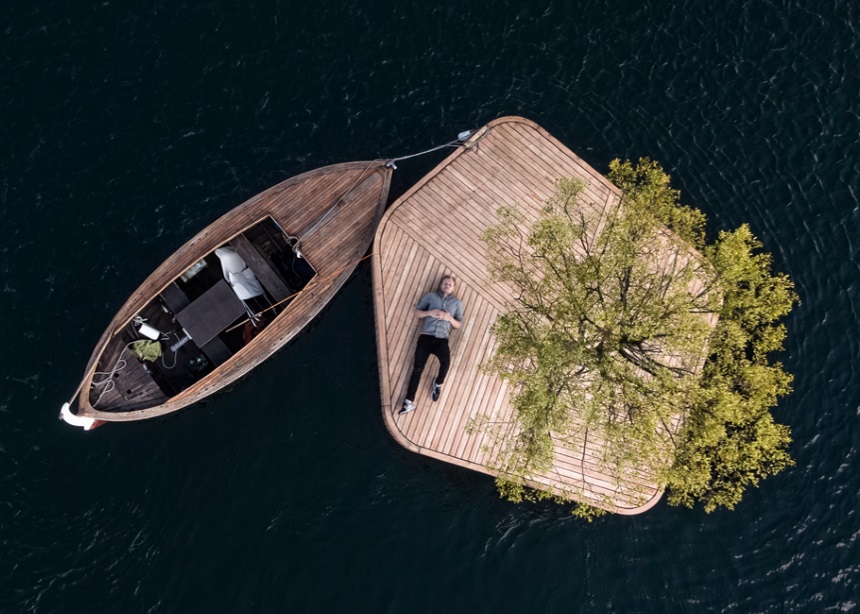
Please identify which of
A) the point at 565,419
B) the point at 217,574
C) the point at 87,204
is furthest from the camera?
the point at 87,204

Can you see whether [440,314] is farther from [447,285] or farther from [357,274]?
[357,274]

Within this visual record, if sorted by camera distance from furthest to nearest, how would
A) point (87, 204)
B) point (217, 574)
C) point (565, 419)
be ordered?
point (87, 204)
point (217, 574)
point (565, 419)

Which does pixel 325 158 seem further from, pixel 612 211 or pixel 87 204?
pixel 612 211

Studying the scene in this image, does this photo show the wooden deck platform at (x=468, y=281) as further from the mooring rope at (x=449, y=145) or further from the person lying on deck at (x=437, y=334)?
the person lying on deck at (x=437, y=334)

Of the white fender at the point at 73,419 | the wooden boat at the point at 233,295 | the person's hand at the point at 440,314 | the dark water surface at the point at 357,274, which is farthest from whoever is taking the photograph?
the dark water surface at the point at 357,274

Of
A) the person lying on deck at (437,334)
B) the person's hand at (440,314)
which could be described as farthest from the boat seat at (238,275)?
the person's hand at (440,314)

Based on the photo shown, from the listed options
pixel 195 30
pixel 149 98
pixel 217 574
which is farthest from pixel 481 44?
pixel 217 574
